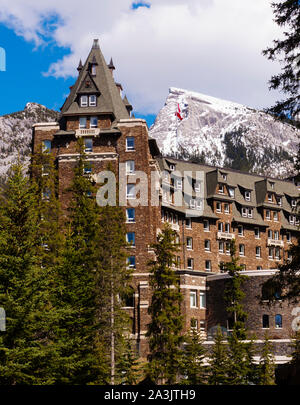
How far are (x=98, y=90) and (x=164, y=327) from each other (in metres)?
27.7

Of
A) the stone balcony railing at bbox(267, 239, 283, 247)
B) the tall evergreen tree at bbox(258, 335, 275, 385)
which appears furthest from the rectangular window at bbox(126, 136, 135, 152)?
the stone balcony railing at bbox(267, 239, 283, 247)

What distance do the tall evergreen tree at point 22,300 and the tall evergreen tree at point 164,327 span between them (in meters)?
12.0

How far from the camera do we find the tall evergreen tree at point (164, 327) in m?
45.1

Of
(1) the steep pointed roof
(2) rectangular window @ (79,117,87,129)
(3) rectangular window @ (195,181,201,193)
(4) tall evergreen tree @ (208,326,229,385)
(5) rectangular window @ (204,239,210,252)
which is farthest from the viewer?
(3) rectangular window @ (195,181,201,193)

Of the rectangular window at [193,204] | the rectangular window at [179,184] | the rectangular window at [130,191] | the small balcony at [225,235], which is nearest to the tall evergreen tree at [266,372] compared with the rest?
the rectangular window at [130,191]

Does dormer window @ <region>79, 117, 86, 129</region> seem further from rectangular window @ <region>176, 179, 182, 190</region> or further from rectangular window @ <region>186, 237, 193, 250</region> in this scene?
rectangular window @ <region>186, 237, 193, 250</region>

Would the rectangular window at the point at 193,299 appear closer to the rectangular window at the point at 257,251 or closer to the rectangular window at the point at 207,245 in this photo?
the rectangular window at the point at 207,245

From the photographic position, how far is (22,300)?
33031 mm

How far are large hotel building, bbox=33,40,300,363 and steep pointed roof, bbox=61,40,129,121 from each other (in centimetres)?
10

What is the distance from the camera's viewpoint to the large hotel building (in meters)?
60.0

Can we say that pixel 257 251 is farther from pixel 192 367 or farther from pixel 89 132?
pixel 192 367
